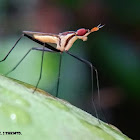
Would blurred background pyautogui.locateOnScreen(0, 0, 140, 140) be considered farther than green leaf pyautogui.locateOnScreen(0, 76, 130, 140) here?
Yes

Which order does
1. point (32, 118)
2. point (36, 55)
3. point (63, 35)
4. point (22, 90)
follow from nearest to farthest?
1. point (32, 118)
2. point (22, 90)
3. point (63, 35)
4. point (36, 55)

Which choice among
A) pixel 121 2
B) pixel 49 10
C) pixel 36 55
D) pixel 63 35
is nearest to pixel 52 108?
pixel 63 35

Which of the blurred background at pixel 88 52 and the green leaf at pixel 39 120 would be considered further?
the blurred background at pixel 88 52

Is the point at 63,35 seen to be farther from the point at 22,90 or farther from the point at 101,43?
the point at 101,43

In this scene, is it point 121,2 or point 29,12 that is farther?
point 29,12
